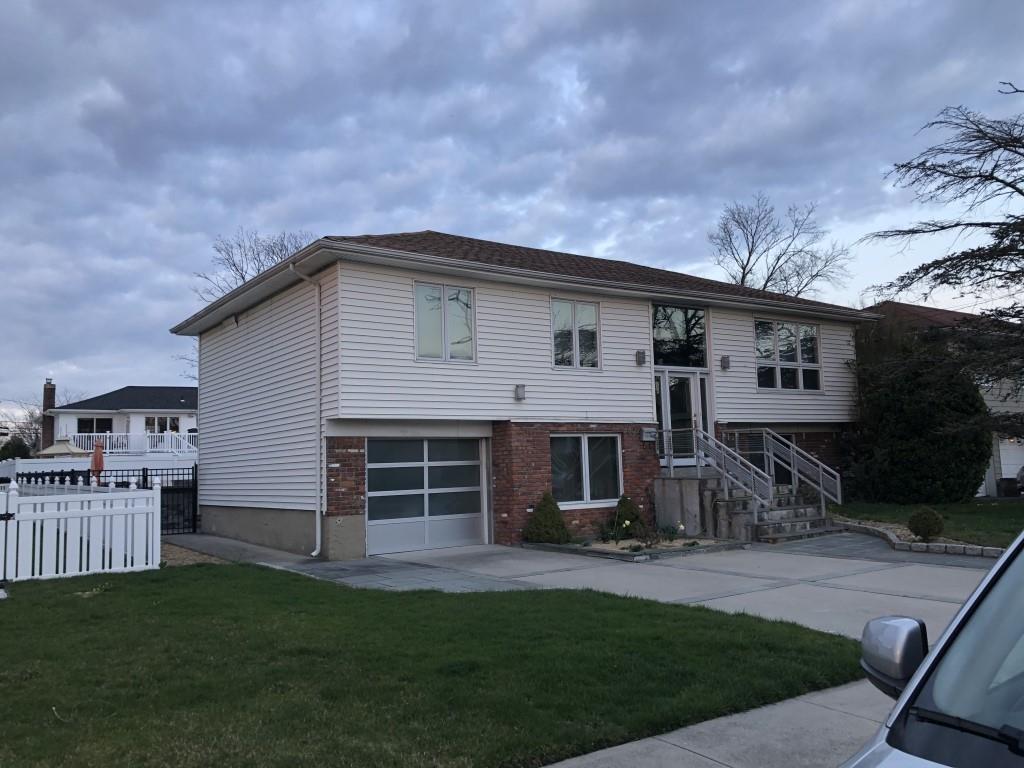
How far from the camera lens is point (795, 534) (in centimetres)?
1445

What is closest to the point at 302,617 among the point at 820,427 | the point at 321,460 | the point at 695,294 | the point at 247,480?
the point at 321,460

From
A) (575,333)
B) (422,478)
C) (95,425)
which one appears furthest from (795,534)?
(95,425)

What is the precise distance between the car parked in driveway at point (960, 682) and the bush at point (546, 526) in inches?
467

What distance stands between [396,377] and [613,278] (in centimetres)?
525

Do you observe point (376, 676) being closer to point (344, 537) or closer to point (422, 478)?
point (344, 537)

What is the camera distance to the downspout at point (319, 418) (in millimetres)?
13195

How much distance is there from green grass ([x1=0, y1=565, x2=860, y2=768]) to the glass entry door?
8829 millimetres

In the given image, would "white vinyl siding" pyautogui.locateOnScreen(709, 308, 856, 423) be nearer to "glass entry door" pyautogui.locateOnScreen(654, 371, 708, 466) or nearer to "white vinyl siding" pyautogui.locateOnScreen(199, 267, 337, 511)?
"glass entry door" pyautogui.locateOnScreen(654, 371, 708, 466)

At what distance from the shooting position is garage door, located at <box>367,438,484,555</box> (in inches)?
549

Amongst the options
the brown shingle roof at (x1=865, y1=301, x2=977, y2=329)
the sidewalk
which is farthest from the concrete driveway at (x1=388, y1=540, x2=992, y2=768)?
the brown shingle roof at (x1=865, y1=301, x2=977, y2=329)

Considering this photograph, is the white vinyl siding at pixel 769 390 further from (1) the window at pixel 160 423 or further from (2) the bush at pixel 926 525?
(1) the window at pixel 160 423

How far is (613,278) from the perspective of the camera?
647 inches

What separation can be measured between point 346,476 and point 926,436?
42.3ft

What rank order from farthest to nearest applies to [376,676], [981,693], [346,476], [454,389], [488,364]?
1. [488,364]
2. [454,389]
3. [346,476]
4. [376,676]
5. [981,693]
